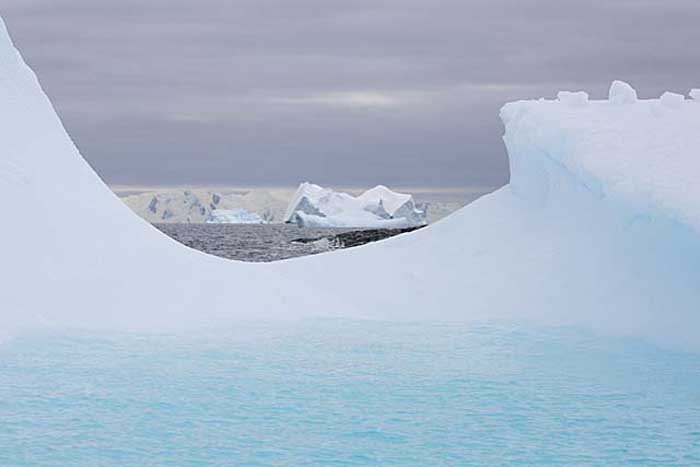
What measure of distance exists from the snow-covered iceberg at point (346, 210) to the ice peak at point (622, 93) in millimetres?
113526

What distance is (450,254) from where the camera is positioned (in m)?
16.8

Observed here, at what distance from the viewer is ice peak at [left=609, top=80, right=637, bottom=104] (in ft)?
53.7

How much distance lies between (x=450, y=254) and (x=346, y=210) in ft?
391

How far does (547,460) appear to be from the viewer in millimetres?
7391

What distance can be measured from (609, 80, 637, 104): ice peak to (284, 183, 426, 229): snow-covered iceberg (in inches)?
4470

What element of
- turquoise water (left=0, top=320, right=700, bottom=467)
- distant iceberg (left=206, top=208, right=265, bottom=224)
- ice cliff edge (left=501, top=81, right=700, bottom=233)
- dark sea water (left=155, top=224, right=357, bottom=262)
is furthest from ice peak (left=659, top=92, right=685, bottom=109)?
distant iceberg (left=206, top=208, right=265, bottom=224)

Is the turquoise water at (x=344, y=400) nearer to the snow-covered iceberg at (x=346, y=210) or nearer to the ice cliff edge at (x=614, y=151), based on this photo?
the ice cliff edge at (x=614, y=151)

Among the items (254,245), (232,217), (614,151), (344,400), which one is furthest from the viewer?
(232,217)

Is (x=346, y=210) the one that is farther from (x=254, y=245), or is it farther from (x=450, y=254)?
(x=450, y=254)

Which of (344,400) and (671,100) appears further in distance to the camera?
(671,100)

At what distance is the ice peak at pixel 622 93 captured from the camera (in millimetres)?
16375

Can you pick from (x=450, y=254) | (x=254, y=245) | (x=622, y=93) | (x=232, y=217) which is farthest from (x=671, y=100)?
(x=232, y=217)

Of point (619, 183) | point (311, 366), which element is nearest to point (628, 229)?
point (619, 183)

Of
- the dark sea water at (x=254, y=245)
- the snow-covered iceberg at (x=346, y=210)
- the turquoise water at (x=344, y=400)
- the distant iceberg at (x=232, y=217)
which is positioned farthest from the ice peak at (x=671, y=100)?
the distant iceberg at (x=232, y=217)
